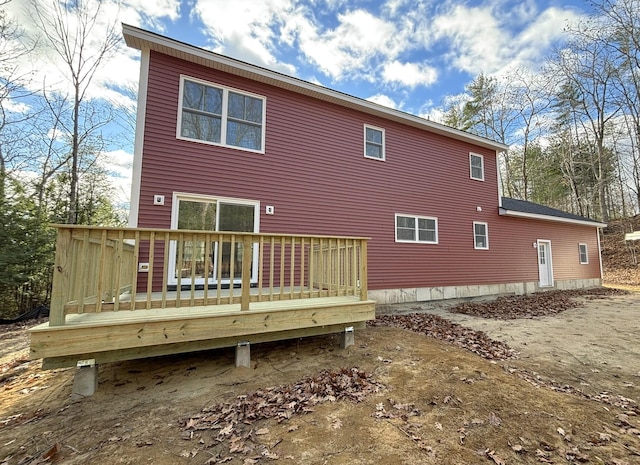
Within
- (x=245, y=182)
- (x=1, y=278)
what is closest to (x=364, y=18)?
(x=245, y=182)

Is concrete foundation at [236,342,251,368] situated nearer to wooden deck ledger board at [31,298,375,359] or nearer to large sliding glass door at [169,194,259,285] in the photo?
wooden deck ledger board at [31,298,375,359]

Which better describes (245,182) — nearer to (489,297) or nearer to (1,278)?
(1,278)

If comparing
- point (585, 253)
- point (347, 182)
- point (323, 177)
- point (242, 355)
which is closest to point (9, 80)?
point (323, 177)

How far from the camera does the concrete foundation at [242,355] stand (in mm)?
3676

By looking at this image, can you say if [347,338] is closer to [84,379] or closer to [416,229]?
[84,379]

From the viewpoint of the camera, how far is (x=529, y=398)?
2.97 metres

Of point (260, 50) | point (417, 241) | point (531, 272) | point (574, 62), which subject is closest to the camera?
point (417, 241)

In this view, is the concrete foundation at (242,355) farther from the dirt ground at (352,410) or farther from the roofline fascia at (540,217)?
the roofline fascia at (540,217)

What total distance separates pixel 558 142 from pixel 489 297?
62.6ft

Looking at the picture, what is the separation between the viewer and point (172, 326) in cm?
322

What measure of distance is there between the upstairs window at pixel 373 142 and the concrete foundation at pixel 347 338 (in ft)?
18.7

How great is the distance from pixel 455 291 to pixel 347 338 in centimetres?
666

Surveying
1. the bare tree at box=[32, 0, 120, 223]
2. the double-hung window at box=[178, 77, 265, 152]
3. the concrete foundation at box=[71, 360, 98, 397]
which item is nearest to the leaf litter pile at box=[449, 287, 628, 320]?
the double-hung window at box=[178, 77, 265, 152]

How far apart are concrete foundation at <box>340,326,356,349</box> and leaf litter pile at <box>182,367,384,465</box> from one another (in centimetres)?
70
